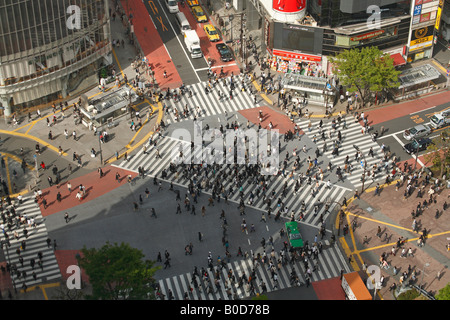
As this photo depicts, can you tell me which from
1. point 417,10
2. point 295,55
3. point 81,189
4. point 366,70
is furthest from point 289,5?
point 81,189

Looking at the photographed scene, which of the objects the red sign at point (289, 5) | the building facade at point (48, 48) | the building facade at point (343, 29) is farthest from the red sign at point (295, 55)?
the building facade at point (48, 48)

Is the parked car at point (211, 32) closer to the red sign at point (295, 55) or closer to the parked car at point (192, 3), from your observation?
the parked car at point (192, 3)

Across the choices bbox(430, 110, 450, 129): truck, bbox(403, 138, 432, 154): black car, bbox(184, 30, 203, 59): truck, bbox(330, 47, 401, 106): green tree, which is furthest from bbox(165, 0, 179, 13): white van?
bbox(403, 138, 432, 154): black car

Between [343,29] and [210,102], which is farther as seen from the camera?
[210,102]

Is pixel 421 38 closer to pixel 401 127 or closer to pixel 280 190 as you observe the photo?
pixel 401 127

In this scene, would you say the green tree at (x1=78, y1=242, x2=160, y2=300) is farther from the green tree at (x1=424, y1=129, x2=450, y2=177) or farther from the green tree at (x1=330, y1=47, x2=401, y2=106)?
the green tree at (x1=330, y1=47, x2=401, y2=106)

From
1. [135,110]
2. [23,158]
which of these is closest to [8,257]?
[23,158]

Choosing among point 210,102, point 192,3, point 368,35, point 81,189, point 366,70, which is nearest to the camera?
point 81,189
